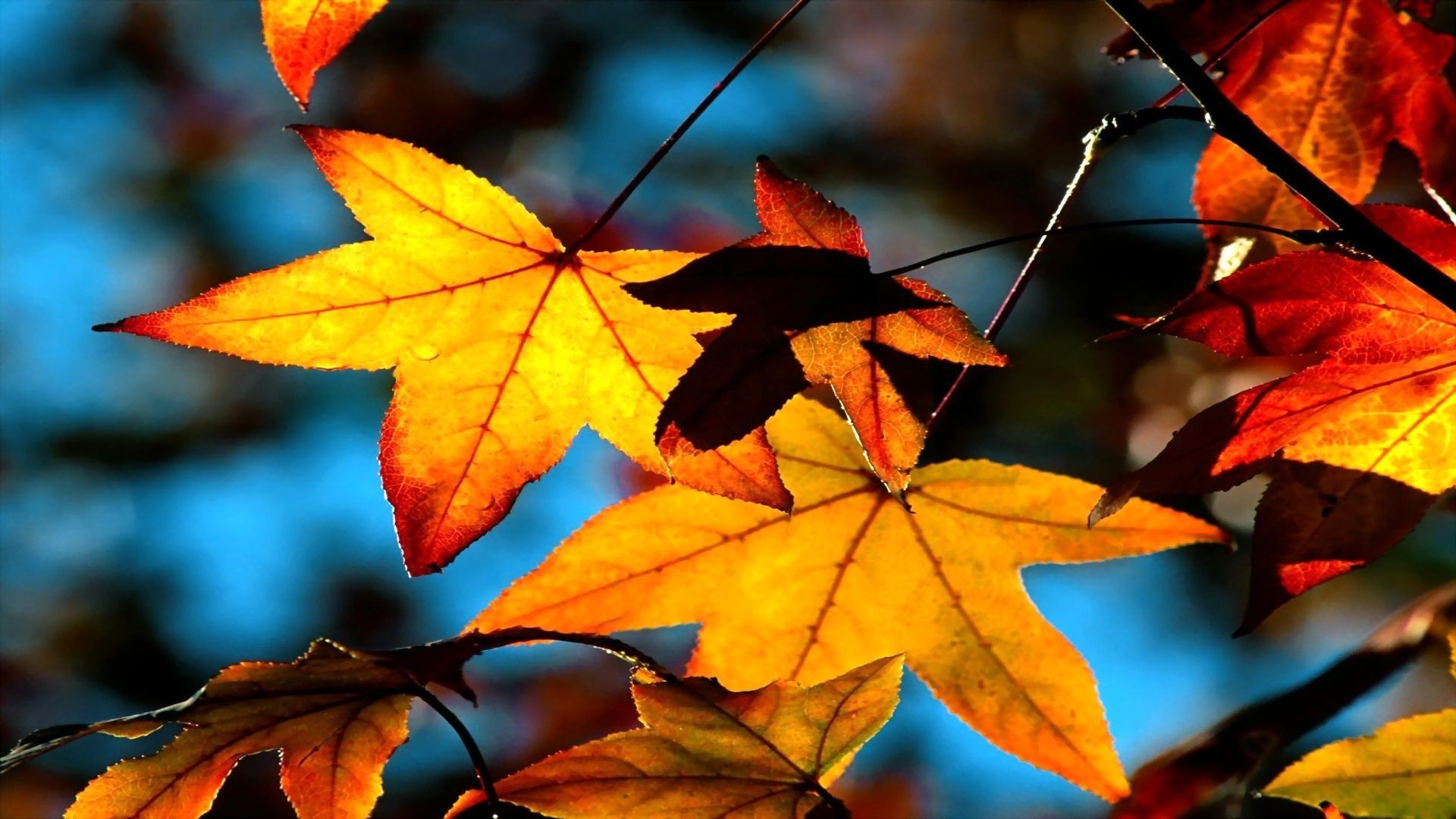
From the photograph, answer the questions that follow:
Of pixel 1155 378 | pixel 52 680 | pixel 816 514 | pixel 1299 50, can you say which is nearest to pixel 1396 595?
pixel 1155 378

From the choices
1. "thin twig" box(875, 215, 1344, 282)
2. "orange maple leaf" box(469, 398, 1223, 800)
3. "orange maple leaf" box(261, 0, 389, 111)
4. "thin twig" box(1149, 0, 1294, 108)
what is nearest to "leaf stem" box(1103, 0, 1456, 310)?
"thin twig" box(875, 215, 1344, 282)

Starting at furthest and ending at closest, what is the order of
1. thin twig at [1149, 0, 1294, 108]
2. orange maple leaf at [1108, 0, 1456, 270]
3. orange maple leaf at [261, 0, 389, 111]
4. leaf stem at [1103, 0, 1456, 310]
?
1. orange maple leaf at [1108, 0, 1456, 270]
2. thin twig at [1149, 0, 1294, 108]
3. orange maple leaf at [261, 0, 389, 111]
4. leaf stem at [1103, 0, 1456, 310]

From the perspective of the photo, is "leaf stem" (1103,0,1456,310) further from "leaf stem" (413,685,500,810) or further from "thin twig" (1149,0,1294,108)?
"leaf stem" (413,685,500,810)

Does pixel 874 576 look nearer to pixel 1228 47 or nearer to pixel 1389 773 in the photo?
pixel 1389 773

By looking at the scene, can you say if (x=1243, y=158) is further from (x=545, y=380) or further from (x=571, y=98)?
(x=571, y=98)

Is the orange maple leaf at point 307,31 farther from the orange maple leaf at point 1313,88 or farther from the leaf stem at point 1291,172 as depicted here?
the orange maple leaf at point 1313,88

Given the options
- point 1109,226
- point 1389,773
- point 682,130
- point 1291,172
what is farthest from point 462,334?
point 1389,773

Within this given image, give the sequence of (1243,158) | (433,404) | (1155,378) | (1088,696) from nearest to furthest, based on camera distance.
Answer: (433,404) < (1088,696) < (1243,158) < (1155,378)
